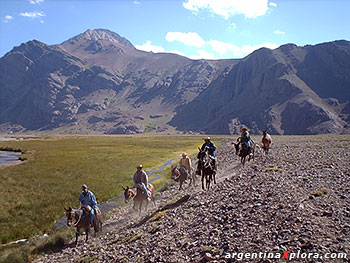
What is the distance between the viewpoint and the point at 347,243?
25.0 feet

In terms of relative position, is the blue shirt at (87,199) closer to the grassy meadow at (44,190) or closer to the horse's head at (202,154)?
the grassy meadow at (44,190)

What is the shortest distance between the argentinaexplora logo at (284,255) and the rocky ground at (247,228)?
3 cm

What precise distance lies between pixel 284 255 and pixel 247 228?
2.22 m

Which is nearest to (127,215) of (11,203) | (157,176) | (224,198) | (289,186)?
(224,198)

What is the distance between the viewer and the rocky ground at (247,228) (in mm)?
8219

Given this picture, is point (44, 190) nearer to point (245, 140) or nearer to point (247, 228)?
point (245, 140)

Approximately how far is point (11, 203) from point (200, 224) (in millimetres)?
20347

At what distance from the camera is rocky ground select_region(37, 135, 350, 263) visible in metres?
8.22

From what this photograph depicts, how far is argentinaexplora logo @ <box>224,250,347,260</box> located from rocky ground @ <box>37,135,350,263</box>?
0.03 m

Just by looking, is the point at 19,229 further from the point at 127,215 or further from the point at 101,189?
the point at 101,189

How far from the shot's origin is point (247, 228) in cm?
977

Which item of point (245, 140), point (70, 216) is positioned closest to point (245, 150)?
point (245, 140)

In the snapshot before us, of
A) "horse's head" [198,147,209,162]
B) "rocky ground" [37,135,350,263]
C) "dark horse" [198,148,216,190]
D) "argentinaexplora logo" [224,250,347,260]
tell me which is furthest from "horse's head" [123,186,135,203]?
"argentinaexplora logo" [224,250,347,260]

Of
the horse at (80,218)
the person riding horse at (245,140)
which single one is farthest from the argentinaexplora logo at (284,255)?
the person riding horse at (245,140)
